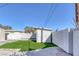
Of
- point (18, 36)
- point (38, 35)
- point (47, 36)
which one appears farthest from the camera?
point (47, 36)

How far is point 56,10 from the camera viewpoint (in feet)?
17.4

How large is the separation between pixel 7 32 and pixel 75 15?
2.07 m

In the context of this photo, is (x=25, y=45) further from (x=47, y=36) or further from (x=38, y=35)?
(x=47, y=36)

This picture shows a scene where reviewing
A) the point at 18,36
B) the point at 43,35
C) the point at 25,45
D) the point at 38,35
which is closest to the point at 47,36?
the point at 43,35

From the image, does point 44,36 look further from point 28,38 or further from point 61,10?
point 61,10

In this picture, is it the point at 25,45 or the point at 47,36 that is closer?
the point at 25,45

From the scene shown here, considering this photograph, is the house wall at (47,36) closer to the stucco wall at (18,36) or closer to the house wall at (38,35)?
the house wall at (38,35)

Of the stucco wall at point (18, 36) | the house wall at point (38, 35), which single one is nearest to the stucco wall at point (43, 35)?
the house wall at point (38, 35)

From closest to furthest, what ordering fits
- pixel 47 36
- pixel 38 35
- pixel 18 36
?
pixel 18 36 < pixel 38 35 < pixel 47 36

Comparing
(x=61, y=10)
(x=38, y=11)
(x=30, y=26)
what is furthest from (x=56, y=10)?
(x=30, y=26)

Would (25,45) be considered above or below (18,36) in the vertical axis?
below

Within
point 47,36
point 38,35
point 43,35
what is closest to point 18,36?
point 38,35

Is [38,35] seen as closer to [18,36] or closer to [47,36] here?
[47,36]

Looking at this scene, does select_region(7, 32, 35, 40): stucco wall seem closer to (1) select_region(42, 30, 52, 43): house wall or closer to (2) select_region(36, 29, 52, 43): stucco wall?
(2) select_region(36, 29, 52, 43): stucco wall
